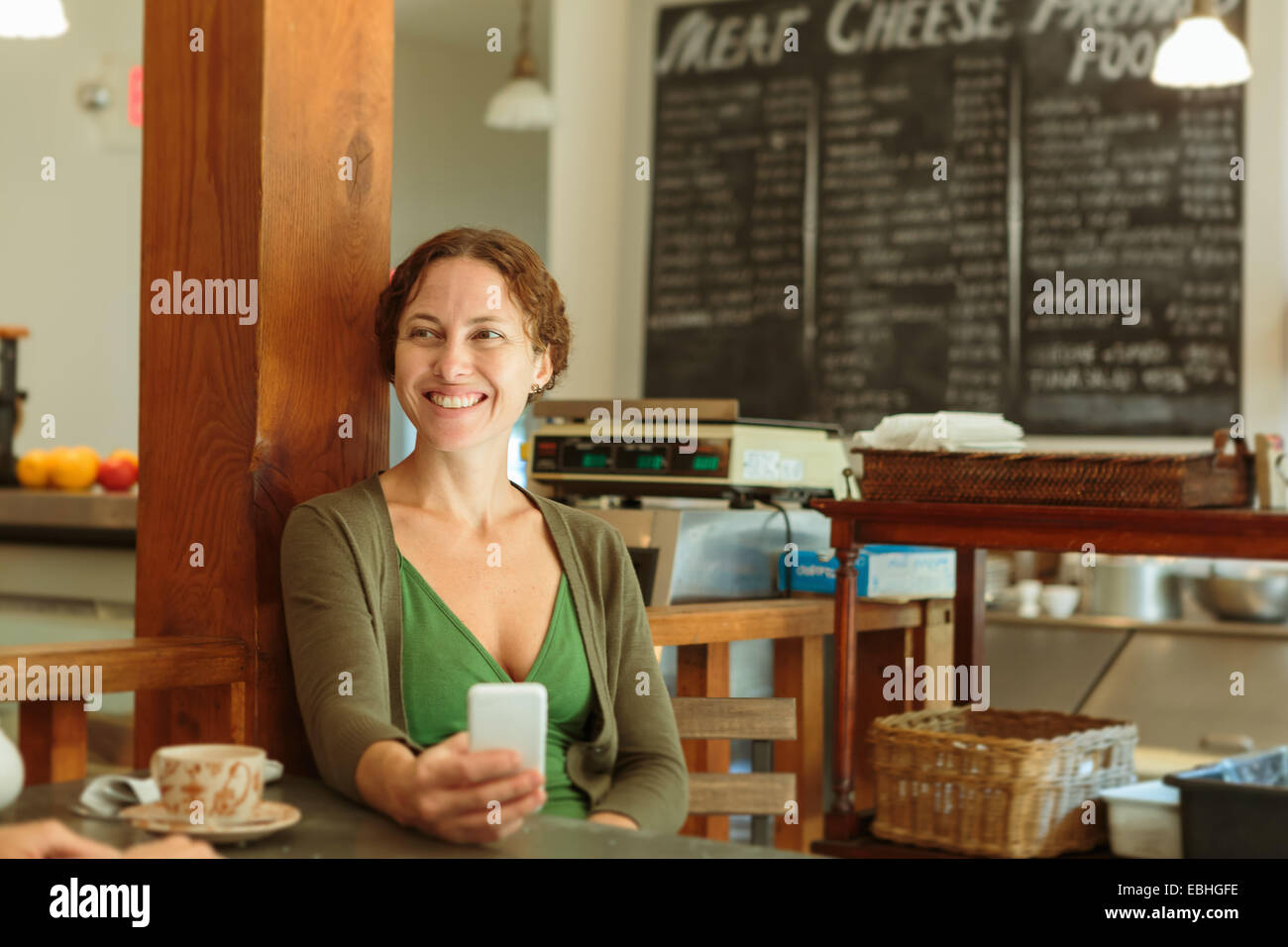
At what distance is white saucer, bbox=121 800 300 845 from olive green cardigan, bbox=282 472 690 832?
0.58ft

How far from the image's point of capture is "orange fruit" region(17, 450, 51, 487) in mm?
3791

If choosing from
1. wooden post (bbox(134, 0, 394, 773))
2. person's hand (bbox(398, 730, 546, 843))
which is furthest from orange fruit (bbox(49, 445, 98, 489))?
person's hand (bbox(398, 730, 546, 843))

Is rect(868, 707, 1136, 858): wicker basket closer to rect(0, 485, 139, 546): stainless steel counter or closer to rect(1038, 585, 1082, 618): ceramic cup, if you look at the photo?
rect(1038, 585, 1082, 618): ceramic cup

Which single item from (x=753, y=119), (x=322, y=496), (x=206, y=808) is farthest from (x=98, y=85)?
(x=206, y=808)

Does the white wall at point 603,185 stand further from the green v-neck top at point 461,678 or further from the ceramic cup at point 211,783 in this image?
the ceramic cup at point 211,783

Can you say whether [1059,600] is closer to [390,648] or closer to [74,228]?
[390,648]

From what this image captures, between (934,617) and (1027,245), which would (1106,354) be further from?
(934,617)

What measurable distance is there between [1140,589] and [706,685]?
182 centimetres

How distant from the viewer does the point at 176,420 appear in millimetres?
1811

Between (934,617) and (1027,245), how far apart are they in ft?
6.30

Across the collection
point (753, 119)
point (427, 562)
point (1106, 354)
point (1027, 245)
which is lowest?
point (427, 562)

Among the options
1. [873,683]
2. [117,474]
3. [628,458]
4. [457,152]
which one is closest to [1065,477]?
[873,683]

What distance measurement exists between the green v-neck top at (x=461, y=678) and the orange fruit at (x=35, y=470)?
97.9 inches

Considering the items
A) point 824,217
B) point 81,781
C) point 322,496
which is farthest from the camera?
point 824,217
